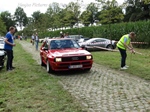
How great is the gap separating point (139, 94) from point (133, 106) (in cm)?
112

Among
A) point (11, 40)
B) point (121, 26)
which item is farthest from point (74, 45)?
point (121, 26)

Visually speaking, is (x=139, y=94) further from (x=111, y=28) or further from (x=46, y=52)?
(x=111, y=28)

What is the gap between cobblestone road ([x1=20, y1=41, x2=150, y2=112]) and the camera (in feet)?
18.2

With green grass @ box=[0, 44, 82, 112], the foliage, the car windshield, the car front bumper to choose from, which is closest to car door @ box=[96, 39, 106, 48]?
the foliage

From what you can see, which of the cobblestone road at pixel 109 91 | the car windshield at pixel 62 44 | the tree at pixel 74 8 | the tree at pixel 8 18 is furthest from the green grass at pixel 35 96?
the tree at pixel 8 18

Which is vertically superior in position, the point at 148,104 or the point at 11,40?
the point at 11,40

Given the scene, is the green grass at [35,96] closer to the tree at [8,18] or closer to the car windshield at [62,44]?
the car windshield at [62,44]

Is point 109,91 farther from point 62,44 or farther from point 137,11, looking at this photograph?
point 137,11

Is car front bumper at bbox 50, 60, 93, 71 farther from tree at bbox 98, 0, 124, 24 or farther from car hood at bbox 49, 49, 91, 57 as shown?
tree at bbox 98, 0, 124, 24

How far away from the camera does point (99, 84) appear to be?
312 inches

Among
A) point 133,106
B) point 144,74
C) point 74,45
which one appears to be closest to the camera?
point 133,106

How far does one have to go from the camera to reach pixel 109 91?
6957 mm

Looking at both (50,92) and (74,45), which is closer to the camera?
(50,92)

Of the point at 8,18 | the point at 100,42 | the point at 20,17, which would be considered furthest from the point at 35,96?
the point at 20,17
